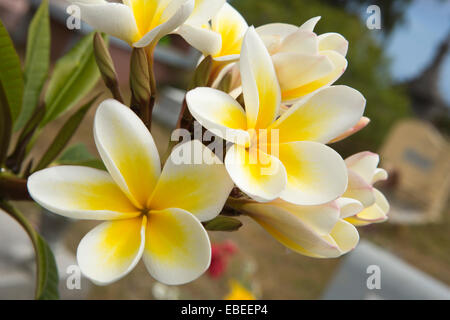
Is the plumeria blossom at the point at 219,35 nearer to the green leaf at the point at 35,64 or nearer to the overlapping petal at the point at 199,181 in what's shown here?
the overlapping petal at the point at 199,181

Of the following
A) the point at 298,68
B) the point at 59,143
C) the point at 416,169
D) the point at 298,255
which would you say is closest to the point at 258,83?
the point at 298,68

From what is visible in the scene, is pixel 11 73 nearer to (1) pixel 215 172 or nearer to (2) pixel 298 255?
(1) pixel 215 172

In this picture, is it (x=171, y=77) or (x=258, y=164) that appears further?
(x=171, y=77)

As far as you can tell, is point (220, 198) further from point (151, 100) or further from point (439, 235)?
point (439, 235)

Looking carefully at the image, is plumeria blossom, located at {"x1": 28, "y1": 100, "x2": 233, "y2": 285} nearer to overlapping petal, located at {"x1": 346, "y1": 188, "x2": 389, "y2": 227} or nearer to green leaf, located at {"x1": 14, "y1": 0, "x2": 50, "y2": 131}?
overlapping petal, located at {"x1": 346, "y1": 188, "x2": 389, "y2": 227}

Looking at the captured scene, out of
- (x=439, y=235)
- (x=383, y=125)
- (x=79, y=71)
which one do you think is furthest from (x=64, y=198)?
(x=383, y=125)

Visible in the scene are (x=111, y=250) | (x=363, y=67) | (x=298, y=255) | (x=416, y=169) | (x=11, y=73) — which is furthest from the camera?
(x=363, y=67)
